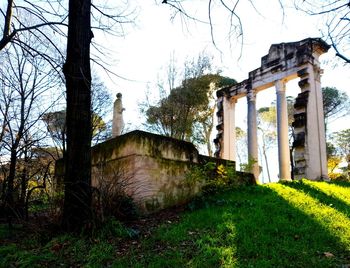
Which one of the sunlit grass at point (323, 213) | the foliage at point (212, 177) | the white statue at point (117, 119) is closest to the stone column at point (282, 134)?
the sunlit grass at point (323, 213)

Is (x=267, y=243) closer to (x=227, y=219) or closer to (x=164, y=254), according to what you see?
(x=227, y=219)

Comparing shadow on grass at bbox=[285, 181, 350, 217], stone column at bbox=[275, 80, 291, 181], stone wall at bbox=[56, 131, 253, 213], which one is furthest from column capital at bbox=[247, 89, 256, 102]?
stone wall at bbox=[56, 131, 253, 213]

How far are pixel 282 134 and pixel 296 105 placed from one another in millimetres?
1639

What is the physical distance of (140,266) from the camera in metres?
3.52

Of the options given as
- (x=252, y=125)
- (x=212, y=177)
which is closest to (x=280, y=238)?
(x=212, y=177)

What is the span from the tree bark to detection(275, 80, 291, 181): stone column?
1033 centimetres

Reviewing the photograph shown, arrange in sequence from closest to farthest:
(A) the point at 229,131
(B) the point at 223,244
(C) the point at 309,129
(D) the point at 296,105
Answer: (B) the point at 223,244 < (C) the point at 309,129 < (D) the point at 296,105 < (A) the point at 229,131

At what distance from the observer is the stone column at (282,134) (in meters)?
13.4

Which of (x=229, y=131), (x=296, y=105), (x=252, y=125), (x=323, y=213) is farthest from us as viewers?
Answer: (x=229, y=131)

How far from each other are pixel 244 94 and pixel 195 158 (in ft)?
32.9

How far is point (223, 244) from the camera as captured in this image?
4027 mm

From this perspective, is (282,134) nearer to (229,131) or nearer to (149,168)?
(229,131)

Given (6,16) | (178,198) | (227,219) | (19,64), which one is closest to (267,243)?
(227,219)

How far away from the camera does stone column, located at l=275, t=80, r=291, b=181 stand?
44.0 ft
